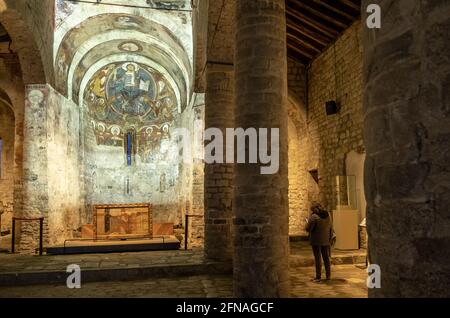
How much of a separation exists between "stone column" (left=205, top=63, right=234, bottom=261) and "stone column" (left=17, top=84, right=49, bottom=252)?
5916mm

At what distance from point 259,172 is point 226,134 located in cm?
334

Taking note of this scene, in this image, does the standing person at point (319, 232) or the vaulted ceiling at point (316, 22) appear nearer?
the standing person at point (319, 232)

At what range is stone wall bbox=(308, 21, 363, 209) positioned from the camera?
9.59 m

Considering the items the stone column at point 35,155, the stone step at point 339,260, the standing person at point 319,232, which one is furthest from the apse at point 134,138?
the standing person at point 319,232

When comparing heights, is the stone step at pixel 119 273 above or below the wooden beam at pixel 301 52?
below

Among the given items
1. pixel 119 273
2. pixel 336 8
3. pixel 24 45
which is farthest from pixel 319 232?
pixel 24 45

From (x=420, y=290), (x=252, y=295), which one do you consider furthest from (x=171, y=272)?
(x=420, y=290)

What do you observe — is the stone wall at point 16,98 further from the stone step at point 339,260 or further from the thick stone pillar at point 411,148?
the thick stone pillar at point 411,148

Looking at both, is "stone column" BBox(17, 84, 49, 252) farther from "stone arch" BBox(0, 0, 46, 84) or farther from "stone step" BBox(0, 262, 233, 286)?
"stone step" BBox(0, 262, 233, 286)

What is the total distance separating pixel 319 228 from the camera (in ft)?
21.8

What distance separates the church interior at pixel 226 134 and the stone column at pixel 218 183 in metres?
0.03

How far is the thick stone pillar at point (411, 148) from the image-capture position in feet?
4.85

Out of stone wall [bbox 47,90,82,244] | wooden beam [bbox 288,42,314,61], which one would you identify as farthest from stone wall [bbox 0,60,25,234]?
wooden beam [bbox 288,42,314,61]

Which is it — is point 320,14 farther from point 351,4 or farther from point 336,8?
point 351,4
